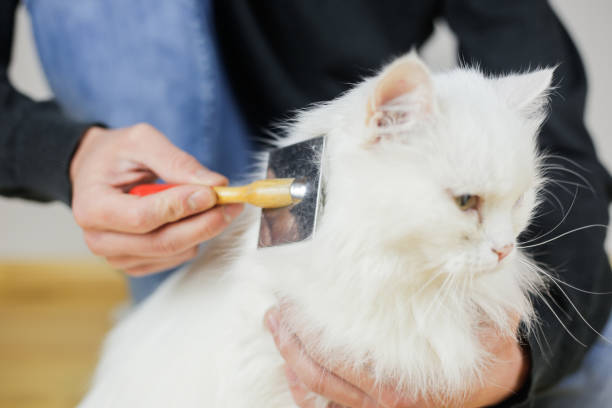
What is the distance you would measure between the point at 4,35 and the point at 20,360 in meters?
1.06

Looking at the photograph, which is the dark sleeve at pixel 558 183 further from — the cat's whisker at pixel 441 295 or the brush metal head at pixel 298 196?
the brush metal head at pixel 298 196

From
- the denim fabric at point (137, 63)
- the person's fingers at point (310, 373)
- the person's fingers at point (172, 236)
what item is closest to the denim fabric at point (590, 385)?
the person's fingers at point (310, 373)

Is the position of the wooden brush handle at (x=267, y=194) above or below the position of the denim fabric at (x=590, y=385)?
above

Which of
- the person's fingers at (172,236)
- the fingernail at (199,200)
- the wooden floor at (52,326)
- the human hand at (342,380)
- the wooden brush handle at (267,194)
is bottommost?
the wooden floor at (52,326)

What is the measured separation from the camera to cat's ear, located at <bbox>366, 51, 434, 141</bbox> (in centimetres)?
48

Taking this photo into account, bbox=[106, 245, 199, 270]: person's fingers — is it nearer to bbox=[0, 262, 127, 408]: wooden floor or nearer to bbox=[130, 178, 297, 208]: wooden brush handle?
bbox=[130, 178, 297, 208]: wooden brush handle

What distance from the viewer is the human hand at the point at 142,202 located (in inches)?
25.1

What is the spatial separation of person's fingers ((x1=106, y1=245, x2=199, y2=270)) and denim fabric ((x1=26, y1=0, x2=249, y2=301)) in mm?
265

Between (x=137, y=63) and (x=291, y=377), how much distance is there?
25.5 inches

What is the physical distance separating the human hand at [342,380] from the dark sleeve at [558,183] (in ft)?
0.21

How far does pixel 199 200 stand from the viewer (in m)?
0.63

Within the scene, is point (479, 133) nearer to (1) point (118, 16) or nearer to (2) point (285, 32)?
(2) point (285, 32)

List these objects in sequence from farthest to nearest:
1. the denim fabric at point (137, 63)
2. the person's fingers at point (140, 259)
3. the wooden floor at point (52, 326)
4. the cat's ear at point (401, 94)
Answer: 1. the wooden floor at point (52, 326)
2. the denim fabric at point (137, 63)
3. the person's fingers at point (140, 259)
4. the cat's ear at point (401, 94)

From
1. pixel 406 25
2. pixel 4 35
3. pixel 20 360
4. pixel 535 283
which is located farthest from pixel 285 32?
pixel 20 360
